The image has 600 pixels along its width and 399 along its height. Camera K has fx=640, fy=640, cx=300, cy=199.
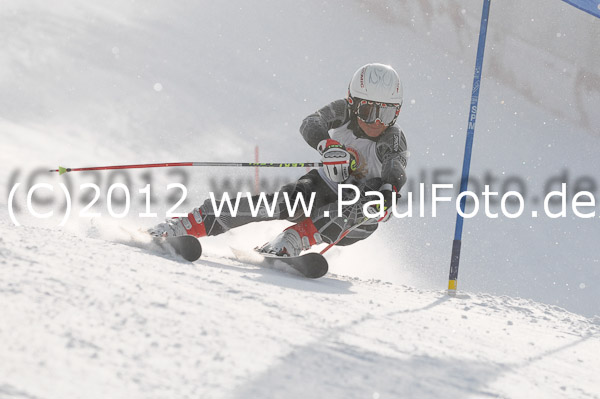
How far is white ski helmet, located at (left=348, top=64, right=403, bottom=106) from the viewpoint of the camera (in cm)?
404

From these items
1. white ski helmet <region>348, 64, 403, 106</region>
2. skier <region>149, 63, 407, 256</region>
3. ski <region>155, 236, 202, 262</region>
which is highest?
white ski helmet <region>348, 64, 403, 106</region>

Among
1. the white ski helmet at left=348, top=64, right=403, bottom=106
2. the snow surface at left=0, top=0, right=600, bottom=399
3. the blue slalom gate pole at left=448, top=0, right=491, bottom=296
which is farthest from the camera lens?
the blue slalom gate pole at left=448, top=0, right=491, bottom=296

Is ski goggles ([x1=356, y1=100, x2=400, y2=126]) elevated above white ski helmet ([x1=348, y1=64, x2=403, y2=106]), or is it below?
below

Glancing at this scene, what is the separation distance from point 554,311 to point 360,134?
1670 millimetres

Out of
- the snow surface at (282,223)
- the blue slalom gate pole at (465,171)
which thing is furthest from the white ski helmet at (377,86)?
the snow surface at (282,223)

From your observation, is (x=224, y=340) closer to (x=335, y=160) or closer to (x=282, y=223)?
(x=335, y=160)

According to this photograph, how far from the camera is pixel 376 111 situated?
411 centimetres

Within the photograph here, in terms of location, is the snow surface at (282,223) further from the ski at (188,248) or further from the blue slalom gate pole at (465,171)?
the blue slalom gate pole at (465,171)

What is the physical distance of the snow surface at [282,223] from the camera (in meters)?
1.81

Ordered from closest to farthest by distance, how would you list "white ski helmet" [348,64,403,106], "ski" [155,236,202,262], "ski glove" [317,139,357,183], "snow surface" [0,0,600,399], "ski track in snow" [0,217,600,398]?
"ski track in snow" [0,217,600,398] → "snow surface" [0,0,600,399] → "ski" [155,236,202,262] → "ski glove" [317,139,357,183] → "white ski helmet" [348,64,403,106]

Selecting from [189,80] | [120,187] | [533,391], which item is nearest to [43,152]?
[120,187]

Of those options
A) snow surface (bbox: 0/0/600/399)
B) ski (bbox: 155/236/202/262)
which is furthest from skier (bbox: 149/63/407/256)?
ski (bbox: 155/236/202/262)

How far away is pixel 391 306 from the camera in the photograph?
2.99 metres

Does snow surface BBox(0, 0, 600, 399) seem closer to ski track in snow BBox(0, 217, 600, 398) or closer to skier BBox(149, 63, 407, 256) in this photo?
ski track in snow BBox(0, 217, 600, 398)
